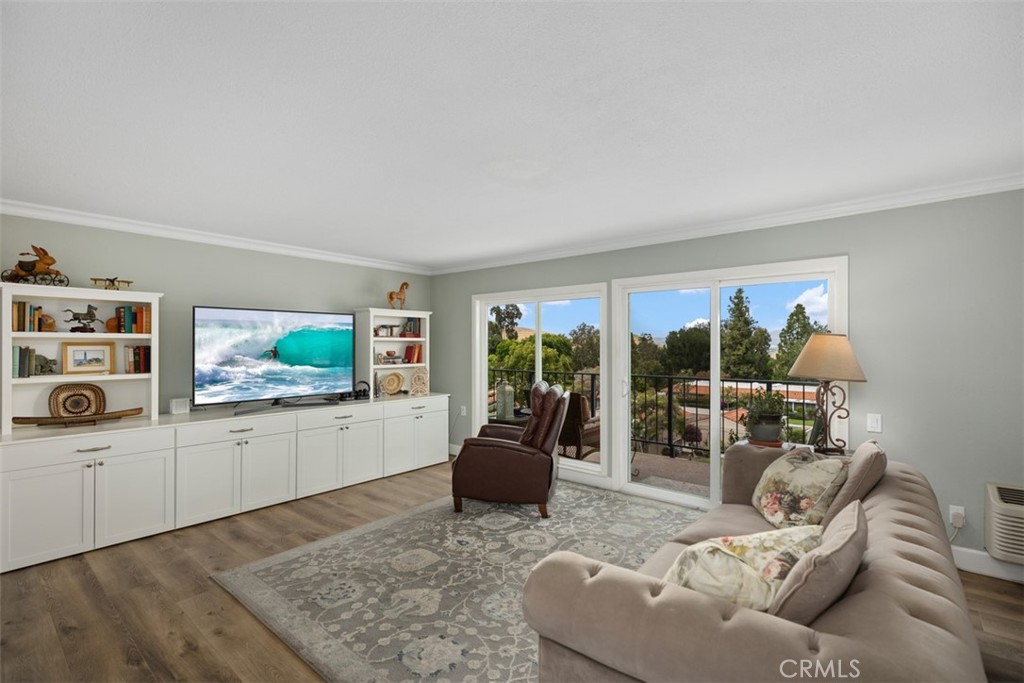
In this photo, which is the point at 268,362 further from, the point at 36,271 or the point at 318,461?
the point at 36,271

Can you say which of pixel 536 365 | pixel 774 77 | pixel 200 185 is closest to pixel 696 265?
pixel 536 365

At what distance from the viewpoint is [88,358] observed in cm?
356

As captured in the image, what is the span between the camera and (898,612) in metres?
1.04

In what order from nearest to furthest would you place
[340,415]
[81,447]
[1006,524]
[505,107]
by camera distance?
[505,107] → [1006,524] → [81,447] → [340,415]

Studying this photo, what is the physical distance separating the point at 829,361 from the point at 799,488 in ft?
3.38

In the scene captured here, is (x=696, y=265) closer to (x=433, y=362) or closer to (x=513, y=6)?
(x=513, y=6)

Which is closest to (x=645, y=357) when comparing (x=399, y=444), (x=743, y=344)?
(x=743, y=344)

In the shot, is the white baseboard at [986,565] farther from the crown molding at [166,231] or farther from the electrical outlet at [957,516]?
the crown molding at [166,231]

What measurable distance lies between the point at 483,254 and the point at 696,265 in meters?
2.22

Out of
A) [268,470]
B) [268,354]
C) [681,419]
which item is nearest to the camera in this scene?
[268,470]

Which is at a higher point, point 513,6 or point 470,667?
point 513,6

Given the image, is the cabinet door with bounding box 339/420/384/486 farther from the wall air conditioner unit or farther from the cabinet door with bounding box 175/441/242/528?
the wall air conditioner unit

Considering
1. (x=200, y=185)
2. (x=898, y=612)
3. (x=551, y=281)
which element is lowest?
(x=898, y=612)

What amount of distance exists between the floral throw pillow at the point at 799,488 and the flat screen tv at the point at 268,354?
4118 mm
